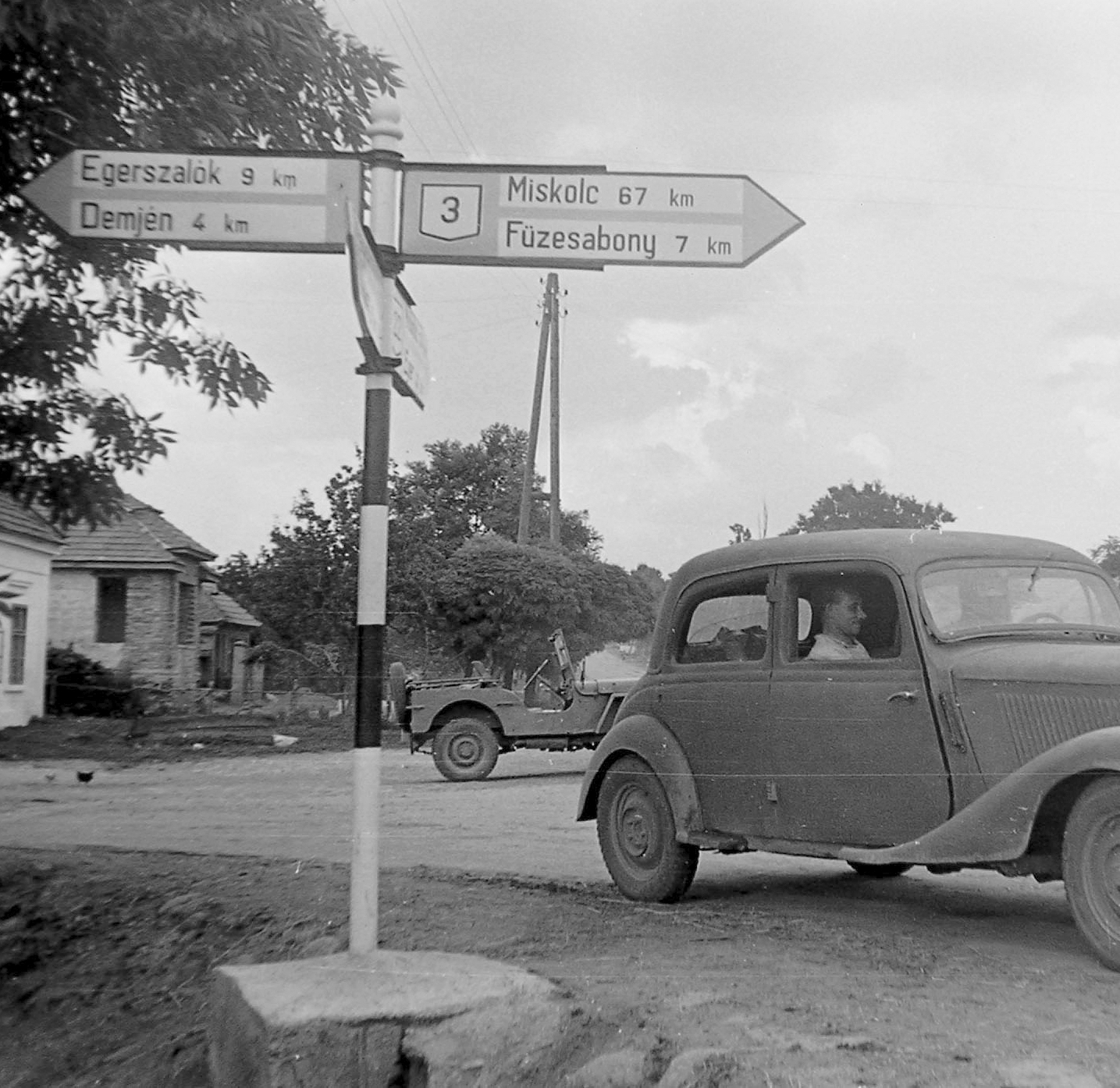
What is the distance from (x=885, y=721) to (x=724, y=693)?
98 cm

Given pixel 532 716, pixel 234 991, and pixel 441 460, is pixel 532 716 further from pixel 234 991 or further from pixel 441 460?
pixel 234 991

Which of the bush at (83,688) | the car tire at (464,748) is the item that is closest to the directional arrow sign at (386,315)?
the car tire at (464,748)

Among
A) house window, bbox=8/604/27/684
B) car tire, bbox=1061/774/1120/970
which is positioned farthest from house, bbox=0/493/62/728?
car tire, bbox=1061/774/1120/970

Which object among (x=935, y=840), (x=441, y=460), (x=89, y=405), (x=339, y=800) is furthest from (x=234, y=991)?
(x=339, y=800)

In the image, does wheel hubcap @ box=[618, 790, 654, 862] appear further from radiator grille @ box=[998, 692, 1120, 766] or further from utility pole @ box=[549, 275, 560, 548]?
utility pole @ box=[549, 275, 560, 548]

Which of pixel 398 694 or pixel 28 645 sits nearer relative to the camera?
pixel 398 694

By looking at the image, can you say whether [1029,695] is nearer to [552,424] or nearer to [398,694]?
[398,694]

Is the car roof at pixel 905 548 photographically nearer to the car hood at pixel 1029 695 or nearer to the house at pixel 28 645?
the car hood at pixel 1029 695

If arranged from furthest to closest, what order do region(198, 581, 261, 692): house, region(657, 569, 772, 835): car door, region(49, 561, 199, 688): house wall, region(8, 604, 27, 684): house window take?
region(8, 604, 27, 684): house window, region(49, 561, 199, 688): house wall, region(198, 581, 261, 692): house, region(657, 569, 772, 835): car door

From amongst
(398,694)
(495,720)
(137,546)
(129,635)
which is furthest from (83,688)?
(495,720)

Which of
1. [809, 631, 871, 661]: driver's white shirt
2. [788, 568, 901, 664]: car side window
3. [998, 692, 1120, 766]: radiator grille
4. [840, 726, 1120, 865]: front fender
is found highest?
[788, 568, 901, 664]: car side window

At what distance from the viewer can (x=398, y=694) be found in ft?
55.0

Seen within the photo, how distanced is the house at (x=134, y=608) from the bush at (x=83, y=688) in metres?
0.23

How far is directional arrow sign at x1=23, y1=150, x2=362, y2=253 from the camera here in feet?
16.3
